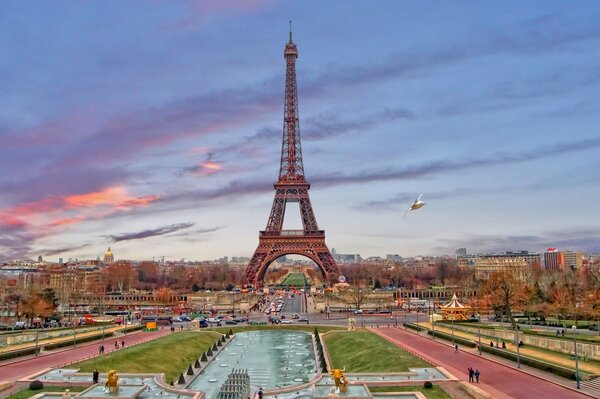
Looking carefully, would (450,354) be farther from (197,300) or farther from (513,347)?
(197,300)

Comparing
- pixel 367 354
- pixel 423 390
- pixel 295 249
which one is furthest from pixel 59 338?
pixel 295 249

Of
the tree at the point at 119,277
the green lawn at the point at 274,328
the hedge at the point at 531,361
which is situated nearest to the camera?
the hedge at the point at 531,361

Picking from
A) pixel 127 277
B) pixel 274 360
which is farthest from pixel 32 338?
pixel 127 277

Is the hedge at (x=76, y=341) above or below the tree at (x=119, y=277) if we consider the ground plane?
below

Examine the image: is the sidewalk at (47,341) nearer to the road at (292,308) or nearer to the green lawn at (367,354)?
the green lawn at (367,354)

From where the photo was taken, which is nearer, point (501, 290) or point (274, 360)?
point (274, 360)

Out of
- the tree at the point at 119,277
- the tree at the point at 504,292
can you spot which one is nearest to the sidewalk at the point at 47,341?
the tree at the point at 504,292

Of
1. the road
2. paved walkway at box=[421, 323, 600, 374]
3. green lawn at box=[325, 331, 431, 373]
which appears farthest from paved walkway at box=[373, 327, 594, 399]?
the road
